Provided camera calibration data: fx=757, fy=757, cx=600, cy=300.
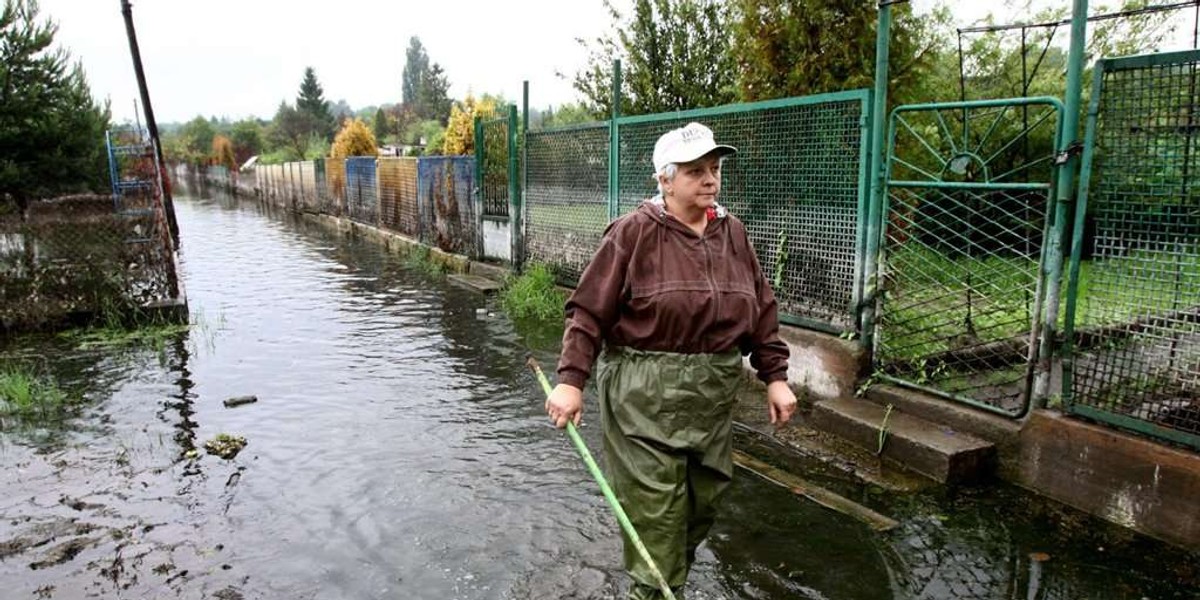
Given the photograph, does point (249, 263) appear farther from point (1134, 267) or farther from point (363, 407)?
point (1134, 267)

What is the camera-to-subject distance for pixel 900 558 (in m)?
3.61

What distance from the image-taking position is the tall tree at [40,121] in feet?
53.5

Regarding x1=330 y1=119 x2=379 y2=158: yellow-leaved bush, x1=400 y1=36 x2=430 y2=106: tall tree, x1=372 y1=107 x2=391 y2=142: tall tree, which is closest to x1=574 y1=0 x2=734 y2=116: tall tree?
x1=330 y1=119 x2=379 y2=158: yellow-leaved bush

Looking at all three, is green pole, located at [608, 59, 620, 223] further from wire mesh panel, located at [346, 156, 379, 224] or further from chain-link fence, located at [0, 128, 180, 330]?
wire mesh panel, located at [346, 156, 379, 224]

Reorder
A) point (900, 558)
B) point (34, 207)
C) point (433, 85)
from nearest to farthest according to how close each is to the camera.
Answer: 1. point (900, 558)
2. point (34, 207)
3. point (433, 85)

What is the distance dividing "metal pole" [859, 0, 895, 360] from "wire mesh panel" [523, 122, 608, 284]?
11.6 ft

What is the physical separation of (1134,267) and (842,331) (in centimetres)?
197

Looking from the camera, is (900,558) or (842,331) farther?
(842,331)

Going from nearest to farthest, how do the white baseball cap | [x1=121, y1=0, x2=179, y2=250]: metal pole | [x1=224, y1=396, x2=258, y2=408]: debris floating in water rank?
1. the white baseball cap
2. [x1=224, y1=396, x2=258, y2=408]: debris floating in water
3. [x1=121, y1=0, x2=179, y2=250]: metal pole

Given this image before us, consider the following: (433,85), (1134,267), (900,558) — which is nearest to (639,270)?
(900,558)

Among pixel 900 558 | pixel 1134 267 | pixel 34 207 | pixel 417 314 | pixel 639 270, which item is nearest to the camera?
pixel 639 270

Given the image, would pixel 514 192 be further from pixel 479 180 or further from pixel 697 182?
pixel 697 182

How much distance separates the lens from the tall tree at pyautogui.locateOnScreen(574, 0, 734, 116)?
1108 cm

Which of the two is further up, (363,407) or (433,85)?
(433,85)
